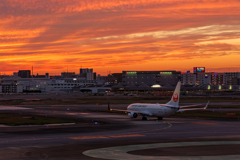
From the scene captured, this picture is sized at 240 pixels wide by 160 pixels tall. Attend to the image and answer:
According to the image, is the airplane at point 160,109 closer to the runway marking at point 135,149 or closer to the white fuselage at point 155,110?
the white fuselage at point 155,110

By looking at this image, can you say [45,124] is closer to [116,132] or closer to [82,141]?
[116,132]

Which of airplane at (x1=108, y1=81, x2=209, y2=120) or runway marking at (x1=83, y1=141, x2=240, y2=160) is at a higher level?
airplane at (x1=108, y1=81, x2=209, y2=120)

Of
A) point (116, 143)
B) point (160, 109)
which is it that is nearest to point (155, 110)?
point (160, 109)

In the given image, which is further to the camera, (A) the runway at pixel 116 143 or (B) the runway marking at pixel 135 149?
(A) the runway at pixel 116 143

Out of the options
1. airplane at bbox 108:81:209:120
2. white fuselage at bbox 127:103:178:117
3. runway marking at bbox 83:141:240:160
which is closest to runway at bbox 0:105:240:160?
runway marking at bbox 83:141:240:160

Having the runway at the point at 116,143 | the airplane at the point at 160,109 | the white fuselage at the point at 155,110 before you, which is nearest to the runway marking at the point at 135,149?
the runway at the point at 116,143

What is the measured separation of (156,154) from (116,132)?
1804 cm

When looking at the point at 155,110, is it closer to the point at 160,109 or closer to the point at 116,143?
the point at 160,109

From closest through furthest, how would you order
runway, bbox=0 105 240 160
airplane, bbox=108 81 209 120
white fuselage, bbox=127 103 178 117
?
runway, bbox=0 105 240 160
airplane, bbox=108 81 209 120
white fuselage, bbox=127 103 178 117

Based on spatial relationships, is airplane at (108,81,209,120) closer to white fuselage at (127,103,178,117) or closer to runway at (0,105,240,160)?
white fuselage at (127,103,178,117)

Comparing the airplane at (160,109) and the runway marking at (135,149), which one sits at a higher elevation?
the airplane at (160,109)

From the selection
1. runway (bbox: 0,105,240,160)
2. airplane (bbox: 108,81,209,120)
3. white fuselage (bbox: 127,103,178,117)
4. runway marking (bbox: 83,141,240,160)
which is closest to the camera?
runway marking (bbox: 83,141,240,160)

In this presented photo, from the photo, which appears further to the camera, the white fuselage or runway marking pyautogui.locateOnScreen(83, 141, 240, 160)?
the white fuselage

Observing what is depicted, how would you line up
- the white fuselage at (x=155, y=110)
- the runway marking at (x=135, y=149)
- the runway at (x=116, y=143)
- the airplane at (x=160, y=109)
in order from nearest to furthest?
1. the runway marking at (x=135, y=149)
2. the runway at (x=116, y=143)
3. the airplane at (x=160, y=109)
4. the white fuselage at (x=155, y=110)
